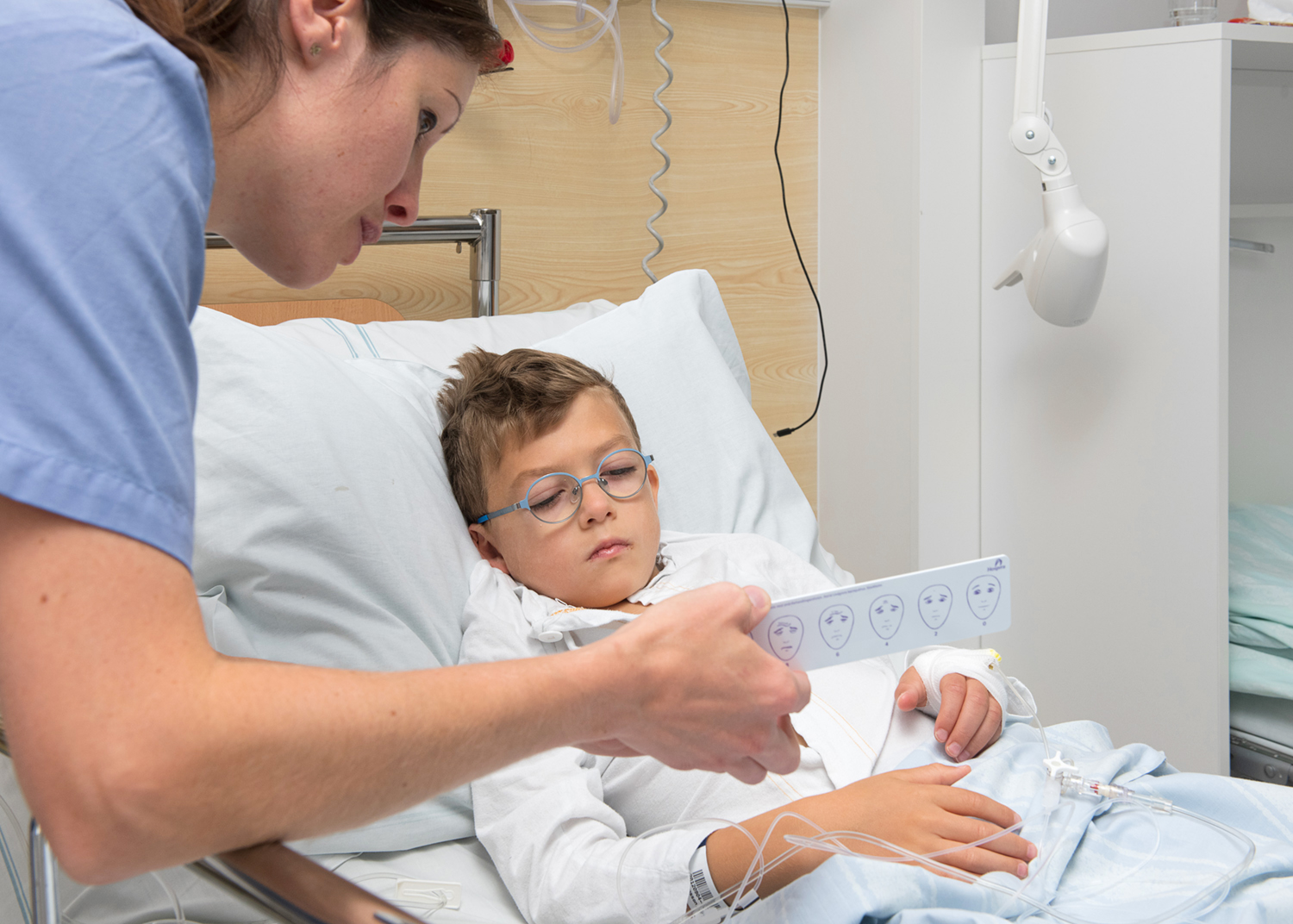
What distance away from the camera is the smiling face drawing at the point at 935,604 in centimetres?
85

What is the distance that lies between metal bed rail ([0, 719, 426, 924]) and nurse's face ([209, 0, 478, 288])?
1.21 ft

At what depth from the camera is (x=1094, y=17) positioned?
2285 mm

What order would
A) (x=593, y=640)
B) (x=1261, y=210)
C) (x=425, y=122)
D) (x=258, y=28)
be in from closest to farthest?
(x=258, y=28) < (x=425, y=122) < (x=593, y=640) < (x=1261, y=210)

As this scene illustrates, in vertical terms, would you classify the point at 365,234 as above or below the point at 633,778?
above

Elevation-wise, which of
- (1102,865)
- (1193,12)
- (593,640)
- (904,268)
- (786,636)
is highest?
(1193,12)

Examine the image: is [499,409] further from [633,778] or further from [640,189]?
[640,189]

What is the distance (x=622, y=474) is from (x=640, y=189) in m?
1.03

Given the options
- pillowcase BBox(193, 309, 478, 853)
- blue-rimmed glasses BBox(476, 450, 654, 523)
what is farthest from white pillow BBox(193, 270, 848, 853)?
blue-rimmed glasses BBox(476, 450, 654, 523)

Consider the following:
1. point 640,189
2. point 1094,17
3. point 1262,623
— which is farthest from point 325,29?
point 1094,17

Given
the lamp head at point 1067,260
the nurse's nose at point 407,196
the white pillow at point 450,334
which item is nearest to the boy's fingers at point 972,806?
the nurse's nose at point 407,196

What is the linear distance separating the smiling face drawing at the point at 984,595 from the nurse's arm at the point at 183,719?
38cm

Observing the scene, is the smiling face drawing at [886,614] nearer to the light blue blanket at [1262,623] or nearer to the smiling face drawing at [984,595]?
the smiling face drawing at [984,595]

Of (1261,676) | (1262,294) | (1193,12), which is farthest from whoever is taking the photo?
(1262,294)

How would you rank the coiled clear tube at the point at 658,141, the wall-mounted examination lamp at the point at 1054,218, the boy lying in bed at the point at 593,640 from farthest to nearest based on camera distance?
the coiled clear tube at the point at 658,141
the wall-mounted examination lamp at the point at 1054,218
the boy lying in bed at the point at 593,640
